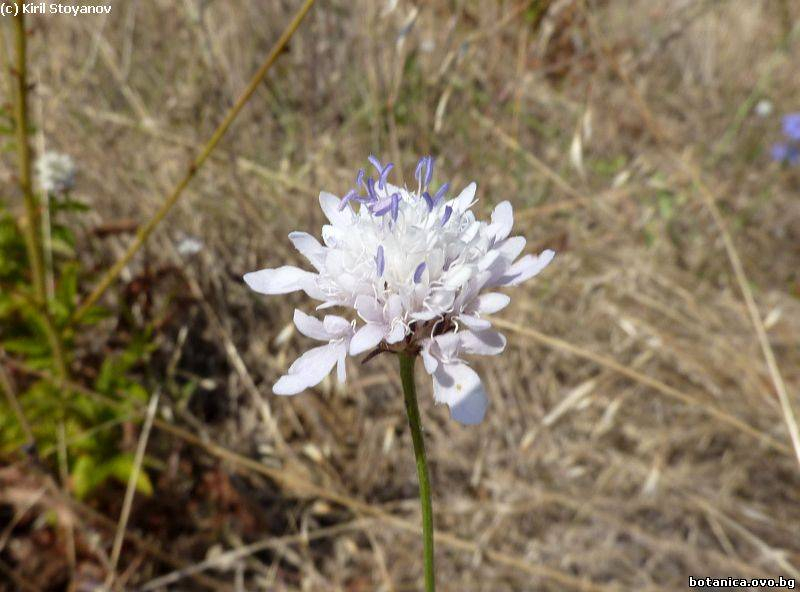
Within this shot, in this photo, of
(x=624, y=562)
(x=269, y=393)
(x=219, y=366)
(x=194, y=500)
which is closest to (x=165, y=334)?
(x=219, y=366)

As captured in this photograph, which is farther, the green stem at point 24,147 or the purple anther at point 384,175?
the green stem at point 24,147

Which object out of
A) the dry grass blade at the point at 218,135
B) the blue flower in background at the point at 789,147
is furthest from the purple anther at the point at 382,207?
the blue flower in background at the point at 789,147

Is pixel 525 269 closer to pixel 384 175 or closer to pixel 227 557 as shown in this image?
pixel 384 175

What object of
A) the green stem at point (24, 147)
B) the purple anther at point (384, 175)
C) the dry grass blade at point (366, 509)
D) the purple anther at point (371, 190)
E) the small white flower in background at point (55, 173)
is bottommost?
the dry grass blade at point (366, 509)

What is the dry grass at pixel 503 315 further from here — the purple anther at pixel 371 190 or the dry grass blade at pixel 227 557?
the purple anther at pixel 371 190

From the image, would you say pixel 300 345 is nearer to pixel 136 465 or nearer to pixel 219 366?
pixel 219 366
